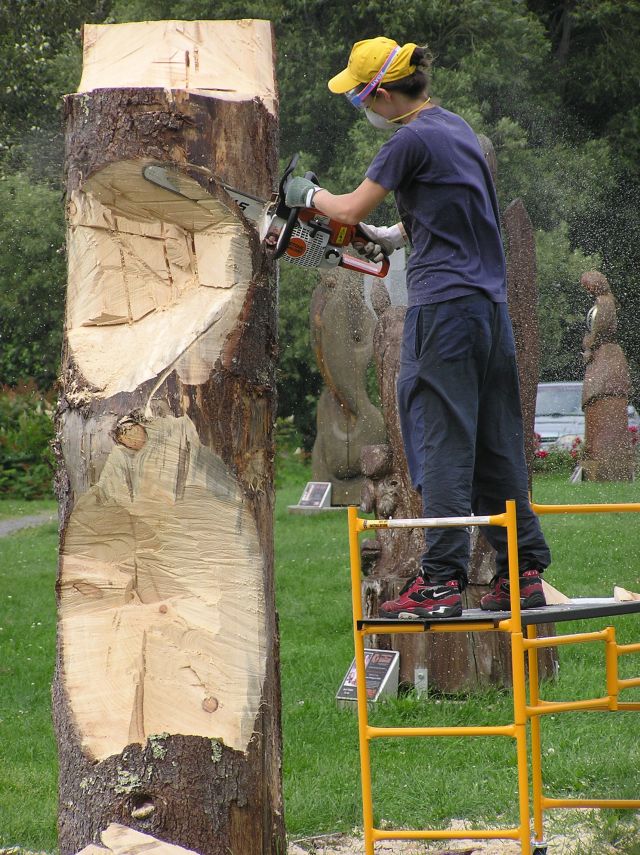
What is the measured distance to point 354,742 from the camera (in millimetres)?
4320

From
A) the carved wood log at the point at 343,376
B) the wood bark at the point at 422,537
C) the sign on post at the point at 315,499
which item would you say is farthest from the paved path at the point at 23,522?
the wood bark at the point at 422,537

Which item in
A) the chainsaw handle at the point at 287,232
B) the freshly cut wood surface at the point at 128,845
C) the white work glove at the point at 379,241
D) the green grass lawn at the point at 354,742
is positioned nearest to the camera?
the freshly cut wood surface at the point at 128,845

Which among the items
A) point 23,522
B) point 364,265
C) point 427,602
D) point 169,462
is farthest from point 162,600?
point 23,522

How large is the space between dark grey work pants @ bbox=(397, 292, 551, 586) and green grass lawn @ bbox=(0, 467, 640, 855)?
3.35 feet

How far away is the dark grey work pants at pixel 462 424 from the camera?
113 inches

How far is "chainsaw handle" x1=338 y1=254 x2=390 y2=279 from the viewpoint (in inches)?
122

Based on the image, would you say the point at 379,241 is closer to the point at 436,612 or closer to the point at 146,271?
the point at 146,271

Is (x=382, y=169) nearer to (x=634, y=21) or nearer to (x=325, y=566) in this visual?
(x=325, y=566)

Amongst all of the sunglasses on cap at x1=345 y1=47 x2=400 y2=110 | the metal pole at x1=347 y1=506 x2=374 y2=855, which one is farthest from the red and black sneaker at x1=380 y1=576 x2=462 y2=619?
the sunglasses on cap at x1=345 y1=47 x2=400 y2=110

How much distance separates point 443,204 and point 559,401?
12710 mm

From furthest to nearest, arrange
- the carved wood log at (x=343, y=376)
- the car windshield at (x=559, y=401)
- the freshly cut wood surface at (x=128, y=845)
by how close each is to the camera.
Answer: the car windshield at (x=559, y=401), the carved wood log at (x=343, y=376), the freshly cut wood surface at (x=128, y=845)

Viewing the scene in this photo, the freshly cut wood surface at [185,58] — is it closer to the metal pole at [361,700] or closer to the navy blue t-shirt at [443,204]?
Result: the navy blue t-shirt at [443,204]

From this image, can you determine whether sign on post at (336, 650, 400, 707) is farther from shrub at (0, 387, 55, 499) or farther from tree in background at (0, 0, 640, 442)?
tree in background at (0, 0, 640, 442)

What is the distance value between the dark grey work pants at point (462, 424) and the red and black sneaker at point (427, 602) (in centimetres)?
4
